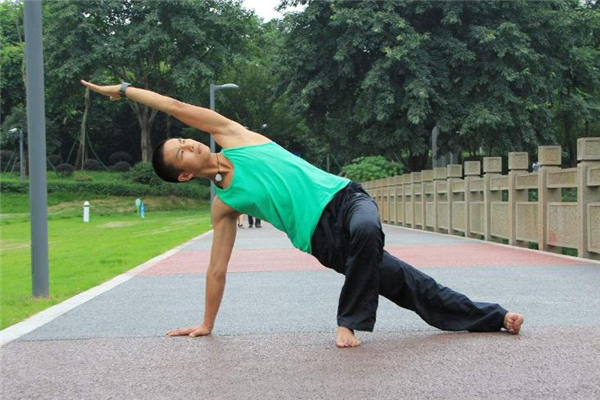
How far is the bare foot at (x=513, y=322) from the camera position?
15.9ft

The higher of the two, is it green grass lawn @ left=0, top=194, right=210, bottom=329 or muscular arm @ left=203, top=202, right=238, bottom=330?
muscular arm @ left=203, top=202, right=238, bottom=330

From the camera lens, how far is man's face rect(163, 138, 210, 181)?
4.54 metres

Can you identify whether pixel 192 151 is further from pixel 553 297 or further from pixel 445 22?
pixel 445 22

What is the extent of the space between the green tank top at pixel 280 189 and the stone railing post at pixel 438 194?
1693 cm

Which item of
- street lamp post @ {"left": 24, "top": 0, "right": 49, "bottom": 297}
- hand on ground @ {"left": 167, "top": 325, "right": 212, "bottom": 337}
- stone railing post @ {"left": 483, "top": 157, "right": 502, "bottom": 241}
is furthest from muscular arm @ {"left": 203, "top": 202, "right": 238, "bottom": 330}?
stone railing post @ {"left": 483, "top": 157, "right": 502, "bottom": 241}

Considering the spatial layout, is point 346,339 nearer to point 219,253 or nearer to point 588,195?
point 219,253

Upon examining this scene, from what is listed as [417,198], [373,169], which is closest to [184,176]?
[417,198]

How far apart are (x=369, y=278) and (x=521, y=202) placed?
10.3 meters

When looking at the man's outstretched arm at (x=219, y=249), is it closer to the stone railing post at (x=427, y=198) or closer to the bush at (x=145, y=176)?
the stone railing post at (x=427, y=198)

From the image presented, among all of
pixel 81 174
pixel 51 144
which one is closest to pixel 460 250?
pixel 81 174

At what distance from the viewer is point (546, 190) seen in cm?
1266

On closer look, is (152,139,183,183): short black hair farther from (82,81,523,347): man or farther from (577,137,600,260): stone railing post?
(577,137,600,260): stone railing post

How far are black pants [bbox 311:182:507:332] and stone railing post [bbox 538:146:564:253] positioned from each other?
8062mm

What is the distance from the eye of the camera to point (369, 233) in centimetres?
434
